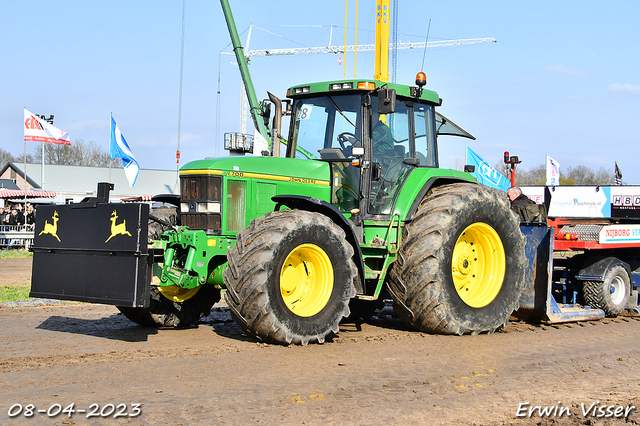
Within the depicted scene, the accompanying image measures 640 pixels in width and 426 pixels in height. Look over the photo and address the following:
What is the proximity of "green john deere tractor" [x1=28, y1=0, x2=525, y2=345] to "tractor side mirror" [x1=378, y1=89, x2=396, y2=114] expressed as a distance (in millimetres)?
12

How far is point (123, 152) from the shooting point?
2205cm

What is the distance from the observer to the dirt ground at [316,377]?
4219 mm

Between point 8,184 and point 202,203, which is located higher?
point 8,184

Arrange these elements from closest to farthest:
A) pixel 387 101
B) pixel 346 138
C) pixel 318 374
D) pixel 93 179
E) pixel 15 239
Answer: pixel 318 374 < pixel 387 101 < pixel 346 138 < pixel 15 239 < pixel 93 179

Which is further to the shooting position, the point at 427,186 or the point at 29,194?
the point at 29,194

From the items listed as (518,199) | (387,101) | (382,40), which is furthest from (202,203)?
(382,40)

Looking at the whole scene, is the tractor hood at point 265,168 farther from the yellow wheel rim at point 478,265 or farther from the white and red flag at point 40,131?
the white and red flag at point 40,131

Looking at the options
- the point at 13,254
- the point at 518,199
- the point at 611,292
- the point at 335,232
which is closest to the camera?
the point at 335,232

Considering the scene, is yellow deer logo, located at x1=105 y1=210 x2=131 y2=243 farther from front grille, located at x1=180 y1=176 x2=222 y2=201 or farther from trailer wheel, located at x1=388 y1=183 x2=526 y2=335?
trailer wheel, located at x1=388 y1=183 x2=526 y2=335

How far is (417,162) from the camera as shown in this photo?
7801 mm

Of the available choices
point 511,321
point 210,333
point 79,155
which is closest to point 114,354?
point 210,333

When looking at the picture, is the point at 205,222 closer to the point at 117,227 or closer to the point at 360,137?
the point at 117,227

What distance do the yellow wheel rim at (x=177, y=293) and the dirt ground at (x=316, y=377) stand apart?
0.42m

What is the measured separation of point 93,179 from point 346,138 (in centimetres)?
4575
